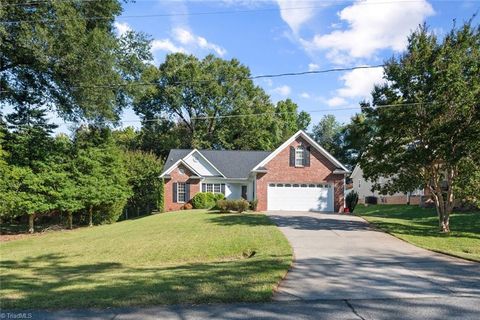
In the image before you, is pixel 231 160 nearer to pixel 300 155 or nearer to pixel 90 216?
pixel 300 155

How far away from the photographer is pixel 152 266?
11859 millimetres

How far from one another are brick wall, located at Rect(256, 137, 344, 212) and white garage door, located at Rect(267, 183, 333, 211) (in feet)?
1.23

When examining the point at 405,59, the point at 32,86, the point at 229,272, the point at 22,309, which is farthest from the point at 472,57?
the point at 32,86

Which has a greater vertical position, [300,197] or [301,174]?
[301,174]

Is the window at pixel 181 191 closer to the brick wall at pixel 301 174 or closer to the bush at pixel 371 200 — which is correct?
the brick wall at pixel 301 174

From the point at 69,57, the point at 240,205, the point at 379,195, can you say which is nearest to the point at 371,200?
the point at 379,195

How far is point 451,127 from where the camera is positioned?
16.6 m

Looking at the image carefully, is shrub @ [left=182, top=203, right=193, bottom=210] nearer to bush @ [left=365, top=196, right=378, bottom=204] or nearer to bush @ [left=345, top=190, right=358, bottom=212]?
bush @ [left=345, top=190, right=358, bottom=212]

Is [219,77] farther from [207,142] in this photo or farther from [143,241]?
[143,241]

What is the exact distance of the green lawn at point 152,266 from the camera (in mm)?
6851

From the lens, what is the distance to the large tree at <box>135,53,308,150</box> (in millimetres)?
53156

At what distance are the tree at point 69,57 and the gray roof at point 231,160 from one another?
481 inches

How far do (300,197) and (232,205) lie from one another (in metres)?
6.53

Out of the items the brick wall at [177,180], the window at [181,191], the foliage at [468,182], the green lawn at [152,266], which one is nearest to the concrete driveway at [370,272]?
the green lawn at [152,266]
